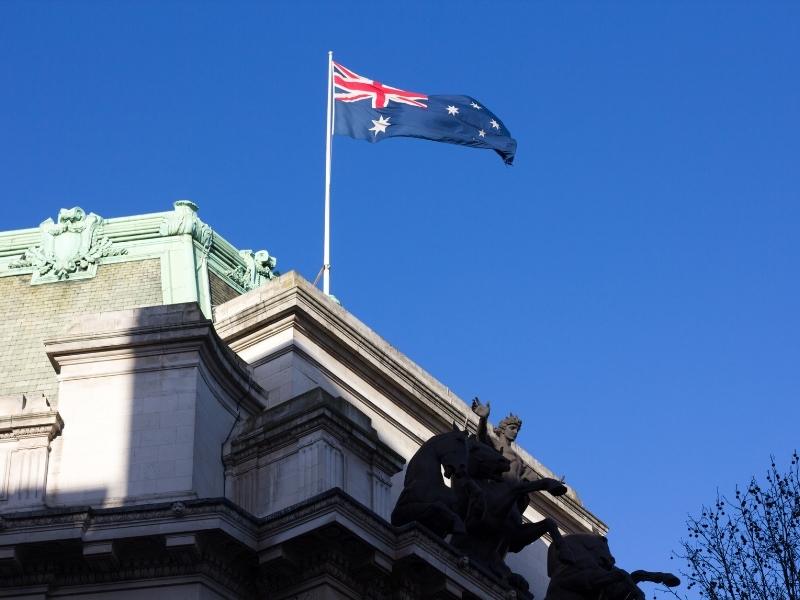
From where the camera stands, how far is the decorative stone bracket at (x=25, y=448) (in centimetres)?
2839

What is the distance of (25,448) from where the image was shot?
94.9 feet

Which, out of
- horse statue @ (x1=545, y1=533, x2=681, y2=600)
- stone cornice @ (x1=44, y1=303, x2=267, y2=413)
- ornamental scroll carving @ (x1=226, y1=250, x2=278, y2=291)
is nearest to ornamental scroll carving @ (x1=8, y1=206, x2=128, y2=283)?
ornamental scroll carving @ (x1=226, y1=250, x2=278, y2=291)

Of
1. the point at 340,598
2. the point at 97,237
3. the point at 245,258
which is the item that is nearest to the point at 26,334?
the point at 97,237

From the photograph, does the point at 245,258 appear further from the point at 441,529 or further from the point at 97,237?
the point at 441,529

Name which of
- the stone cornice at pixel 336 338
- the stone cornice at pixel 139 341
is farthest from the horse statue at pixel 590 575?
the stone cornice at pixel 139 341

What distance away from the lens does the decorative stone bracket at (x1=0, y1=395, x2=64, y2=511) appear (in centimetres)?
2839

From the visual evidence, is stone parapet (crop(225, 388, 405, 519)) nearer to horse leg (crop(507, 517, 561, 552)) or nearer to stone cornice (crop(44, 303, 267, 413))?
stone cornice (crop(44, 303, 267, 413))

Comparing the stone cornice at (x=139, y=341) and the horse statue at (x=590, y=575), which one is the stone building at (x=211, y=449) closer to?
the stone cornice at (x=139, y=341)

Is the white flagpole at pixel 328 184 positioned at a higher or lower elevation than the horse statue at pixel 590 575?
higher

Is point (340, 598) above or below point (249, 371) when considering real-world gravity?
below

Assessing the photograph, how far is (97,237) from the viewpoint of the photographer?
38.4 meters

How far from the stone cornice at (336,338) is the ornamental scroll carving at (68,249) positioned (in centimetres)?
518

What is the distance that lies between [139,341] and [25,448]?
247cm

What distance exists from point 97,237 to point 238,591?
1307 cm
